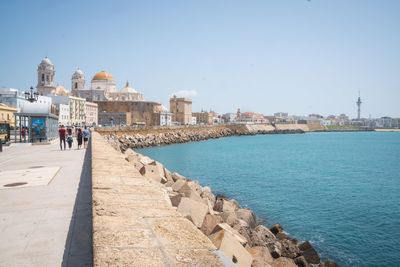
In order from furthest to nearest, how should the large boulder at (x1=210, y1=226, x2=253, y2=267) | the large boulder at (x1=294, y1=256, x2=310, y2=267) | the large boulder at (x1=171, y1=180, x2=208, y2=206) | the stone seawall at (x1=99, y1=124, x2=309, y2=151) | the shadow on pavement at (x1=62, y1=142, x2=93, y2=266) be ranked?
the stone seawall at (x1=99, y1=124, x2=309, y2=151)
the large boulder at (x1=171, y1=180, x2=208, y2=206)
the large boulder at (x1=294, y1=256, x2=310, y2=267)
the large boulder at (x1=210, y1=226, x2=253, y2=267)
the shadow on pavement at (x1=62, y1=142, x2=93, y2=266)

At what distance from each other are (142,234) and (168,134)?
2923 inches

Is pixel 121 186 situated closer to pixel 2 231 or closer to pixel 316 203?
pixel 2 231

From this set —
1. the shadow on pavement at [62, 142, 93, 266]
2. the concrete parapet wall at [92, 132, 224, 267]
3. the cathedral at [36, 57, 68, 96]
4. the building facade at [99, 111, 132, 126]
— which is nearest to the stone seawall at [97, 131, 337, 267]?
the concrete parapet wall at [92, 132, 224, 267]

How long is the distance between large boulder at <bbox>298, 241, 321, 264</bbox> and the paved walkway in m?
7.14

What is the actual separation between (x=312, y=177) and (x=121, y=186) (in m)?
27.5

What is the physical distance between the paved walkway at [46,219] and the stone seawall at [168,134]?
20.4m

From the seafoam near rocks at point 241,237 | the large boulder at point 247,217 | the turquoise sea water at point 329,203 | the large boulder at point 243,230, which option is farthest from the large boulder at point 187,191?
the turquoise sea water at point 329,203

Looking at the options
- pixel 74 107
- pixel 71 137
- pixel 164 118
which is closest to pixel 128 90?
pixel 164 118

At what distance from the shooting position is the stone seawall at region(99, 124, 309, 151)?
60.2 metres

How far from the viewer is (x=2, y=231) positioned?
583cm

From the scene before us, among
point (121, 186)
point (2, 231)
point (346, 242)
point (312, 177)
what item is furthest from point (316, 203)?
point (2, 231)

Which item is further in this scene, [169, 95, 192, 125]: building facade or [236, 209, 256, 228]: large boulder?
[169, 95, 192, 125]: building facade

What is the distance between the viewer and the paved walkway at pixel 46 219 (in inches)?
190

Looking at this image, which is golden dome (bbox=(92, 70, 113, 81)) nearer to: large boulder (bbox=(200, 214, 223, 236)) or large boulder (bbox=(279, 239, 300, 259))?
large boulder (bbox=(279, 239, 300, 259))
